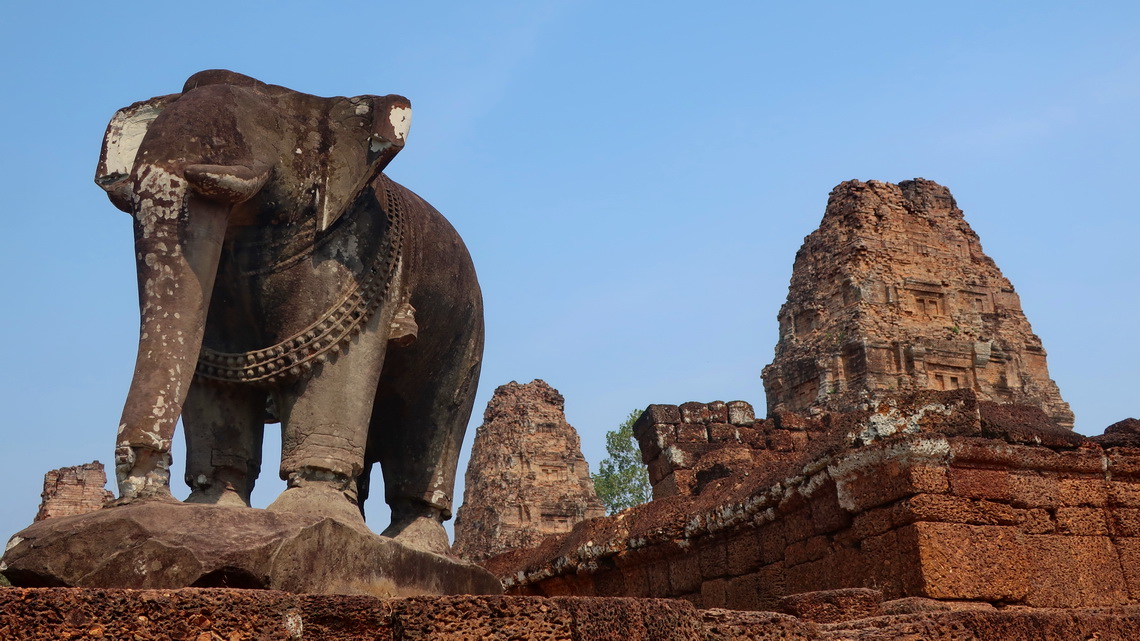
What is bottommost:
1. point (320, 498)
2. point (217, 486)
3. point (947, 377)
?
point (320, 498)

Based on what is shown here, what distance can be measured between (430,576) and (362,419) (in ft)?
1.87

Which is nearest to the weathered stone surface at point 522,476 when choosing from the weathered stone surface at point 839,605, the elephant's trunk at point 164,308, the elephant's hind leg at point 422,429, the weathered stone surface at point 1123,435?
the weathered stone surface at point 1123,435

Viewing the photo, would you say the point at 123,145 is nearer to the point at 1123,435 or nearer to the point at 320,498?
the point at 320,498

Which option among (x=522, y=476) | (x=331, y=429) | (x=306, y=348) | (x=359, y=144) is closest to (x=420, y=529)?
(x=331, y=429)

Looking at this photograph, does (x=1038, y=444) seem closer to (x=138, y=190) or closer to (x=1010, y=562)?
(x=1010, y=562)

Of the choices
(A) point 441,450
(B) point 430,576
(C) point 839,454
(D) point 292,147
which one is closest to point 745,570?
(C) point 839,454

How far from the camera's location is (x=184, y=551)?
3174 mm

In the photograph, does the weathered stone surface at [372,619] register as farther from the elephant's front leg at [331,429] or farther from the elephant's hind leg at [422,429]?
the elephant's hind leg at [422,429]

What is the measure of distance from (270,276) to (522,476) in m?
28.4

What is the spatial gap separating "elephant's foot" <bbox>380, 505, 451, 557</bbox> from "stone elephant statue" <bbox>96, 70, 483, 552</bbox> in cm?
1

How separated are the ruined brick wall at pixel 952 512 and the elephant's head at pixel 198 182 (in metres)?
2.86

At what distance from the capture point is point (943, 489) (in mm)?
5473

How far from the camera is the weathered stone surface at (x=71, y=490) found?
30.1 meters

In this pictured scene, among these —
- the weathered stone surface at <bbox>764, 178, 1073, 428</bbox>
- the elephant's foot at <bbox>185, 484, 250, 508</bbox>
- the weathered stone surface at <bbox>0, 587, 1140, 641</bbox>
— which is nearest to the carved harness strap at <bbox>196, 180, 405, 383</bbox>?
the elephant's foot at <bbox>185, 484, 250, 508</bbox>
